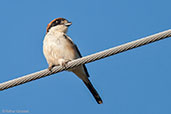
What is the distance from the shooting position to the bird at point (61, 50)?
786 cm

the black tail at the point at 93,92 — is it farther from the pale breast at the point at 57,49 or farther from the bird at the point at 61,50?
the pale breast at the point at 57,49

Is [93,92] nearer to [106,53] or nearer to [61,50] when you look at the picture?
[61,50]

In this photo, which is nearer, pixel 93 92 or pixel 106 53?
pixel 106 53

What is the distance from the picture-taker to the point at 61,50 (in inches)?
310

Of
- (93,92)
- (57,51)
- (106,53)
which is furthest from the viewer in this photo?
(93,92)

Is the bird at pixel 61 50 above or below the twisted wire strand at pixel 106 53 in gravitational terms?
above

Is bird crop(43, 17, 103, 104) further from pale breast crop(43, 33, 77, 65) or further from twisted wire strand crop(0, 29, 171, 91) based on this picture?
twisted wire strand crop(0, 29, 171, 91)

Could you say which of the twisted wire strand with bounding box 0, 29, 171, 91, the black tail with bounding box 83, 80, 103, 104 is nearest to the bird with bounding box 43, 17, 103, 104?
the black tail with bounding box 83, 80, 103, 104

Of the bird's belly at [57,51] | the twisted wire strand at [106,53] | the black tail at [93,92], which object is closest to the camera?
the twisted wire strand at [106,53]

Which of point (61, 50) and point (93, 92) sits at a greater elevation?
point (61, 50)

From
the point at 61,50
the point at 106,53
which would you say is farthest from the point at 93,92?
the point at 106,53

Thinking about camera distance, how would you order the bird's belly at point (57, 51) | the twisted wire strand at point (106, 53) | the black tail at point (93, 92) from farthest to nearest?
the black tail at point (93, 92), the bird's belly at point (57, 51), the twisted wire strand at point (106, 53)

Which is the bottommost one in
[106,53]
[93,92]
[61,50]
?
[93,92]

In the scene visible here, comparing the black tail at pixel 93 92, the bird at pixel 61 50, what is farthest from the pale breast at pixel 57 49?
the black tail at pixel 93 92
